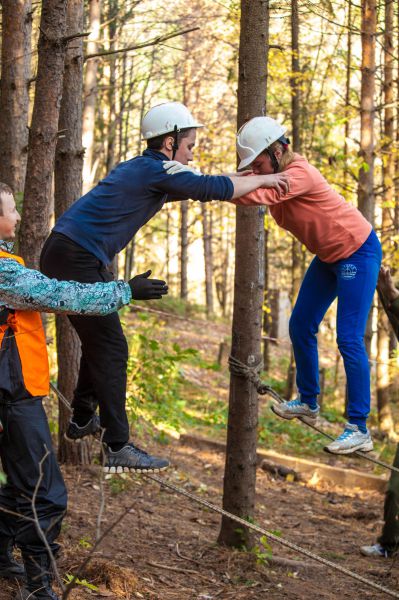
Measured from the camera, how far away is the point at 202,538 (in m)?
7.01

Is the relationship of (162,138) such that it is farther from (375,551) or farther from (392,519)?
(375,551)

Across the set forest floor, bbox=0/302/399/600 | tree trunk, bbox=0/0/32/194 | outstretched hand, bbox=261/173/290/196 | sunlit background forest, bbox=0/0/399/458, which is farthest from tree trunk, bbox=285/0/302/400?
outstretched hand, bbox=261/173/290/196

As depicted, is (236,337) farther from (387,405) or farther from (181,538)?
(387,405)

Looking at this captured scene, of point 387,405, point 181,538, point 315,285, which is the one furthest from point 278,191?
point 387,405

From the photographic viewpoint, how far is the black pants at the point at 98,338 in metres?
4.12

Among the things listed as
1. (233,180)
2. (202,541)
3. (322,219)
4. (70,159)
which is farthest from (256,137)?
(202,541)

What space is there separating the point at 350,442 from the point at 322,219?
143 centimetres

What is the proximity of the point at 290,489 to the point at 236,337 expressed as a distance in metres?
4.21

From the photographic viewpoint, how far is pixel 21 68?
8.10m

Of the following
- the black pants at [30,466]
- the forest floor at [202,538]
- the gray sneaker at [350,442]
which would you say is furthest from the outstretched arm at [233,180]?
the forest floor at [202,538]

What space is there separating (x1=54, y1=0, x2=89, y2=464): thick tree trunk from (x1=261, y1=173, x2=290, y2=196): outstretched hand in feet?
9.89

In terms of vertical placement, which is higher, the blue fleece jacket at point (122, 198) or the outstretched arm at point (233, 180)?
the outstretched arm at point (233, 180)

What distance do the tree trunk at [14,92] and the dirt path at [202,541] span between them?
3.08 metres

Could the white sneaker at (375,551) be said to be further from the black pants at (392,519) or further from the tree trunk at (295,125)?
the tree trunk at (295,125)
